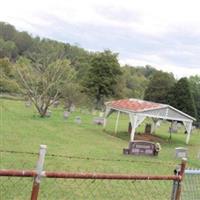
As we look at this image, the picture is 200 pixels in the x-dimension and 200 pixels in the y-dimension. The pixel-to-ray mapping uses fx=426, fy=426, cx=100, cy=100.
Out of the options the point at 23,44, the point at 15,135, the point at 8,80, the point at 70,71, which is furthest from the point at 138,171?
the point at 23,44

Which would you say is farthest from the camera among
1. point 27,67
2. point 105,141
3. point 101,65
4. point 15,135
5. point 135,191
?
point 101,65

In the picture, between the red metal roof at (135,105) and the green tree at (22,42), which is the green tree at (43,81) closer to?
the red metal roof at (135,105)

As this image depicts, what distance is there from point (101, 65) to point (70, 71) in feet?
62.9

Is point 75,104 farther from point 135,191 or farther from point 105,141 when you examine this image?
point 135,191

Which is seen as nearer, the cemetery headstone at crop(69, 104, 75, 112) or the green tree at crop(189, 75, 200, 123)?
the cemetery headstone at crop(69, 104, 75, 112)

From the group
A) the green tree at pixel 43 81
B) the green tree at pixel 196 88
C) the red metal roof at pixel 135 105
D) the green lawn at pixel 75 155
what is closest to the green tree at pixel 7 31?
the green tree at pixel 196 88

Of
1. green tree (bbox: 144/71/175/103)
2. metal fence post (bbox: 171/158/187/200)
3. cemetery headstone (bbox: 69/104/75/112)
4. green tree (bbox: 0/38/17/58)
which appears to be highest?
green tree (bbox: 0/38/17/58)

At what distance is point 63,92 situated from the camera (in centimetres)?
5384

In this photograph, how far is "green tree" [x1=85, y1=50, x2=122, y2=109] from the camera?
6877 centimetres

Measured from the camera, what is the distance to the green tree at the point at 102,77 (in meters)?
68.8

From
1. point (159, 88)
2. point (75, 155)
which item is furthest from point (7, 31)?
point (75, 155)

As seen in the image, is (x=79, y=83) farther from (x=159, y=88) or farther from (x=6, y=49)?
(x=6, y=49)

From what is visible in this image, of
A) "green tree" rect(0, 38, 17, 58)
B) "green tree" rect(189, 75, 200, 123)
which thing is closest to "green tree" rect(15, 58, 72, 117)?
"green tree" rect(189, 75, 200, 123)

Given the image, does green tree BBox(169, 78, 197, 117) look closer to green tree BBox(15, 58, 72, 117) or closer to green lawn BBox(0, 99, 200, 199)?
green tree BBox(15, 58, 72, 117)
